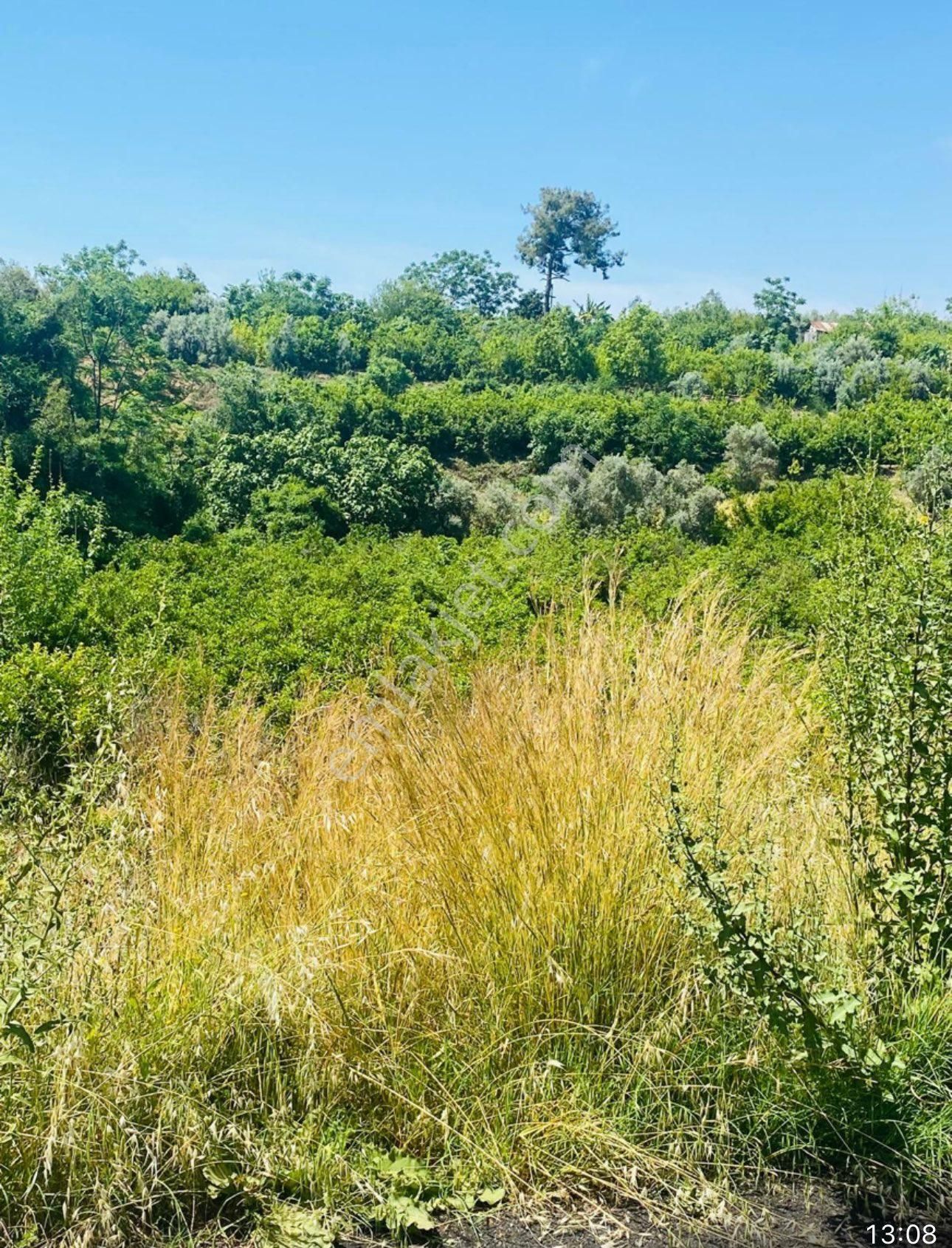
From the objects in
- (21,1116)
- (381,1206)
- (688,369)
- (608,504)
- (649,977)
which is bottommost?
(381,1206)

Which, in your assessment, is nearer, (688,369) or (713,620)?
(713,620)

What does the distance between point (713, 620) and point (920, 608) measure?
2123 millimetres

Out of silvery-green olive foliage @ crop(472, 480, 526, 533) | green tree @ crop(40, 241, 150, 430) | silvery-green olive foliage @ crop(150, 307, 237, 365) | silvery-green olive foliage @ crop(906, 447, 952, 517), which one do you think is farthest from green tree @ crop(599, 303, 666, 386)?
silvery-green olive foliage @ crop(906, 447, 952, 517)

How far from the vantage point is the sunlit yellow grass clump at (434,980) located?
2.09m

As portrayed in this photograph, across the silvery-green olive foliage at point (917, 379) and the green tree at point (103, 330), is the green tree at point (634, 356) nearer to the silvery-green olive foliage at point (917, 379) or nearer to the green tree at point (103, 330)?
the silvery-green olive foliage at point (917, 379)

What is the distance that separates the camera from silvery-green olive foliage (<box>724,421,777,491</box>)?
18219mm

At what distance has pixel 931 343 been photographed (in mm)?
26922

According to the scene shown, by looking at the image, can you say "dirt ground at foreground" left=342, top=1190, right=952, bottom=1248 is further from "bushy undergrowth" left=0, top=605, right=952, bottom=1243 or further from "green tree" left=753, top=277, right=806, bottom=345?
"green tree" left=753, top=277, right=806, bottom=345

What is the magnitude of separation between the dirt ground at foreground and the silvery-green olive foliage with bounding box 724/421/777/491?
16760mm

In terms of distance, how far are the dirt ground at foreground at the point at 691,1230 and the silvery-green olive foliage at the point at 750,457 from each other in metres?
16.8

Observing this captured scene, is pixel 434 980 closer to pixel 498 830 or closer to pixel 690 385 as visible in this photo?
pixel 498 830

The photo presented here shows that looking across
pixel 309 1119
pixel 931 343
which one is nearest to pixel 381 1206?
pixel 309 1119

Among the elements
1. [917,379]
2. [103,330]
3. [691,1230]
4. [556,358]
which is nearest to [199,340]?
[103,330]

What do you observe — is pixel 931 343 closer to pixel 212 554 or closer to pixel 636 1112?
pixel 212 554
